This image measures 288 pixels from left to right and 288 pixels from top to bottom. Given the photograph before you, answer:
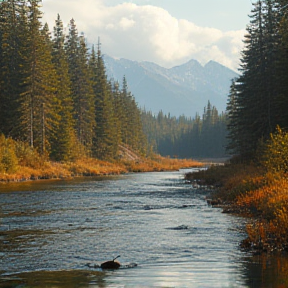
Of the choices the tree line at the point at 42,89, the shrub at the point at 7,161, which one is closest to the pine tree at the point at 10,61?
the tree line at the point at 42,89

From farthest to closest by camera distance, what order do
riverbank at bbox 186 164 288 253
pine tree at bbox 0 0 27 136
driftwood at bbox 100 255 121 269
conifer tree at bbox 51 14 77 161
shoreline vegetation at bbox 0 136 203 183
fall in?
conifer tree at bbox 51 14 77 161 → pine tree at bbox 0 0 27 136 → shoreline vegetation at bbox 0 136 203 183 → riverbank at bbox 186 164 288 253 → driftwood at bbox 100 255 121 269

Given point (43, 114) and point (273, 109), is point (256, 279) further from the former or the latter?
point (43, 114)

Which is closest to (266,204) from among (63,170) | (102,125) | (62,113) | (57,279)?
(57,279)

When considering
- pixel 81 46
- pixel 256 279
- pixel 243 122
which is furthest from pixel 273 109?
pixel 81 46

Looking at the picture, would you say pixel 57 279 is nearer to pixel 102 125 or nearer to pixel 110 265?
pixel 110 265

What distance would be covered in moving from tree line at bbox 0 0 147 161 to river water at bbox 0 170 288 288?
29.4 m

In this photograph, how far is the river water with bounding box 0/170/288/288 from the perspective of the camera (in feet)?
30.4

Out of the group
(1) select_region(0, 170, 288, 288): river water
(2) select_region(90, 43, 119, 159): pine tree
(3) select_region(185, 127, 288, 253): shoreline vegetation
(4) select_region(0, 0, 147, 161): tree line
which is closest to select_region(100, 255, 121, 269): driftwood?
(1) select_region(0, 170, 288, 288): river water

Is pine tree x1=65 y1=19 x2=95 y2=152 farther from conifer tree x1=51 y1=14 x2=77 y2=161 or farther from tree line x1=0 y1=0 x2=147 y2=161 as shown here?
conifer tree x1=51 y1=14 x2=77 y2=161

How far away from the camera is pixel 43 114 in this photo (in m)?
51.8

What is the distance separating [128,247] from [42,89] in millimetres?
42175

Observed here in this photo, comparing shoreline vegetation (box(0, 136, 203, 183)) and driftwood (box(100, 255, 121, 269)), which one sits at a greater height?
shoreline vegetation (box(0, 136, 203, 183))

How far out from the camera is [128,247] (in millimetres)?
12844

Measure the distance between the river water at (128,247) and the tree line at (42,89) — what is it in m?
29.4
